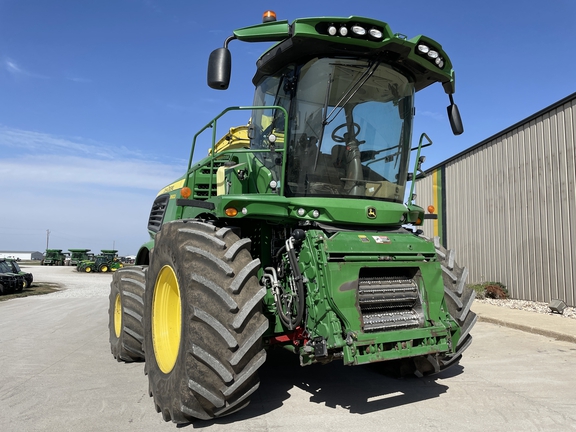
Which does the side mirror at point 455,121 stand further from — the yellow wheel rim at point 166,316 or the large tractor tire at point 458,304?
the yellow wheel rim at point 166,316

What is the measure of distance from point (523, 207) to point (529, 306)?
273 centimetres

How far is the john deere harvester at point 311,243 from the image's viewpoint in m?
3.48

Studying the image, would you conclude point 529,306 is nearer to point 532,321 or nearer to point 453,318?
point 532,321

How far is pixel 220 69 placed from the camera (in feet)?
12.5

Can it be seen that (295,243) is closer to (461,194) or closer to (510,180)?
(510,180)

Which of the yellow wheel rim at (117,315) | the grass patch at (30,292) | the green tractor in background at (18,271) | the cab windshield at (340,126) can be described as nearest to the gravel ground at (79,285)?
the grass patch at (30,292)

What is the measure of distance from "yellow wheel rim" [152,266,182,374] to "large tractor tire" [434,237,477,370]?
2.76 metres

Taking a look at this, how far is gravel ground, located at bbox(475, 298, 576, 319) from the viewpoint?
9906 mm

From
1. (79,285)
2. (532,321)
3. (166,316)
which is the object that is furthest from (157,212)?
(79,285)

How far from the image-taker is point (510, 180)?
12641 millimetres

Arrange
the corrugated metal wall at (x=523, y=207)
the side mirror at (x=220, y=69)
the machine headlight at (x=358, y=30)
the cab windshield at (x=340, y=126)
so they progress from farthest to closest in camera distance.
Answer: the corrugated metal wall at (x=523, y=207), the cab windshield at (x=340, y=126), the machine headlight at (x=358, y=30), the side mirror at (x=220, y=69)

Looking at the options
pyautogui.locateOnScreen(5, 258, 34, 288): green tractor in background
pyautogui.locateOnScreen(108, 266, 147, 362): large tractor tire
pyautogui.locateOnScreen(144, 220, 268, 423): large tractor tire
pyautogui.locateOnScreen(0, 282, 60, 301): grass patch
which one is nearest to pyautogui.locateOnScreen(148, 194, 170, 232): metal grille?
pyautogui.locateOnScreen(108, 266, 147, 362): large tractor tire

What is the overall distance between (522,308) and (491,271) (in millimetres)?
2470

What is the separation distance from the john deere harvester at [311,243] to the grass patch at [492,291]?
28.5 feet
